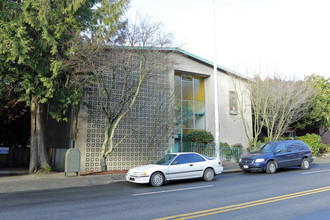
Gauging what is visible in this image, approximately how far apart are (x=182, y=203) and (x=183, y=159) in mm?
4278

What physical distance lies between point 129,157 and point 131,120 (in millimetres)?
2447

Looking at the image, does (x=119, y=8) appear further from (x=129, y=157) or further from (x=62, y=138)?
(x=62, y=138)

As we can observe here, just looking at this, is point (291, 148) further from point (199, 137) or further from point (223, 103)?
point (223, 103)

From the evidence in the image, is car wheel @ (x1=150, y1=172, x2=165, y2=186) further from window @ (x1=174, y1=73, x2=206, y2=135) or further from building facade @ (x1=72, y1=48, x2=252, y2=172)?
window @ (x1=174, y1=73, x2=206, y2=135)

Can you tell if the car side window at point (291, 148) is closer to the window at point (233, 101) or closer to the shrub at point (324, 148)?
the window at point (233, 101)

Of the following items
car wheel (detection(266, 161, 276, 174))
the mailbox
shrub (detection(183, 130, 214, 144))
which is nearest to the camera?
the mailbox

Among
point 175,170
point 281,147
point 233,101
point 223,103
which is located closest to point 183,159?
point 175,170

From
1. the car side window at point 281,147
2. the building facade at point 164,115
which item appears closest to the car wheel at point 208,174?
the car side window at point 281,147

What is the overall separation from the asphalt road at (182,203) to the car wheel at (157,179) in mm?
855

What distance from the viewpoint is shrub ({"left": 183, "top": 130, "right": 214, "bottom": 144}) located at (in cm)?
1919

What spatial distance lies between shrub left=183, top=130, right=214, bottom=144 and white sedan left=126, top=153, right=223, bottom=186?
716cm

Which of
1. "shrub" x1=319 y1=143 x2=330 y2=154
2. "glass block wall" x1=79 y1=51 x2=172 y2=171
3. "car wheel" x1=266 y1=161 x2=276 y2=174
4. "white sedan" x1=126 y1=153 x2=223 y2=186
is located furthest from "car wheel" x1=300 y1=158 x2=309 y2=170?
"shrub" x1=319 y1=143 x2=330 y2=154

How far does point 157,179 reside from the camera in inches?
412

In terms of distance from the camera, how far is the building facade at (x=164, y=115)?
15680 mm
